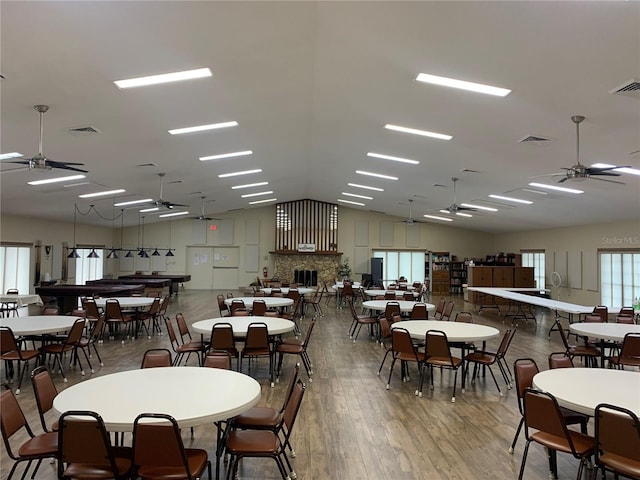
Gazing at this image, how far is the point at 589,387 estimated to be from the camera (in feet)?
10.8

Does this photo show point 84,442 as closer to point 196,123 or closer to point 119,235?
point 196,123

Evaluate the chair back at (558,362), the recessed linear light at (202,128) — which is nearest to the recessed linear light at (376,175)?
the recessed linear light at (202,128)

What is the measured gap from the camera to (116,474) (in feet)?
8.09

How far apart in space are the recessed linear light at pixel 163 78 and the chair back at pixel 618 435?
5294mm

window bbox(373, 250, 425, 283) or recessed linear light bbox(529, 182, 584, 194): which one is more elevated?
recessed linear light bbox(529, 182, 584, 194)

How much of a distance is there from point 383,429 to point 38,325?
15.7ft

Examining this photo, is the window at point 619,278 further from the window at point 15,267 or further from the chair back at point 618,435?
the window at point 15,267

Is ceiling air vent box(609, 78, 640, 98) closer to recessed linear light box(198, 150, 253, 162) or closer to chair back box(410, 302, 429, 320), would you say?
chair back box(410, 302, 429, 320)

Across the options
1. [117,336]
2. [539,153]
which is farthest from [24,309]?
[539,153]

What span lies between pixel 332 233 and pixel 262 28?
16.5 metres

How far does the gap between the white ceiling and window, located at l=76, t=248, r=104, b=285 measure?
23.2 ft

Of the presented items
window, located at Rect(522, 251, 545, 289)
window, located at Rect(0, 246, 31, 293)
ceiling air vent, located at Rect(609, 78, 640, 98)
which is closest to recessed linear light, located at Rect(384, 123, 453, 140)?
ceiling air vent, located at Rect(609, 78, 640, 98)

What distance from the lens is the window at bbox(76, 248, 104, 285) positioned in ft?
55.9

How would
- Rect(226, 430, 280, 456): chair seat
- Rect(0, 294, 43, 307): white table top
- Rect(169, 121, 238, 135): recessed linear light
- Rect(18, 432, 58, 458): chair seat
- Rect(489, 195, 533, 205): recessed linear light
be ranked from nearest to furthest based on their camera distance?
1. Rect(18, 432, 58, 458): chair seat
2. Rect(226, 430, 280, 456): chair seat
3. Rect(169, 121, 238, 135): recessed linear light
4. Rect(0, 294, 43, 307): white table top
5. Rect(489, 195, 533, 205): recessed linear light
